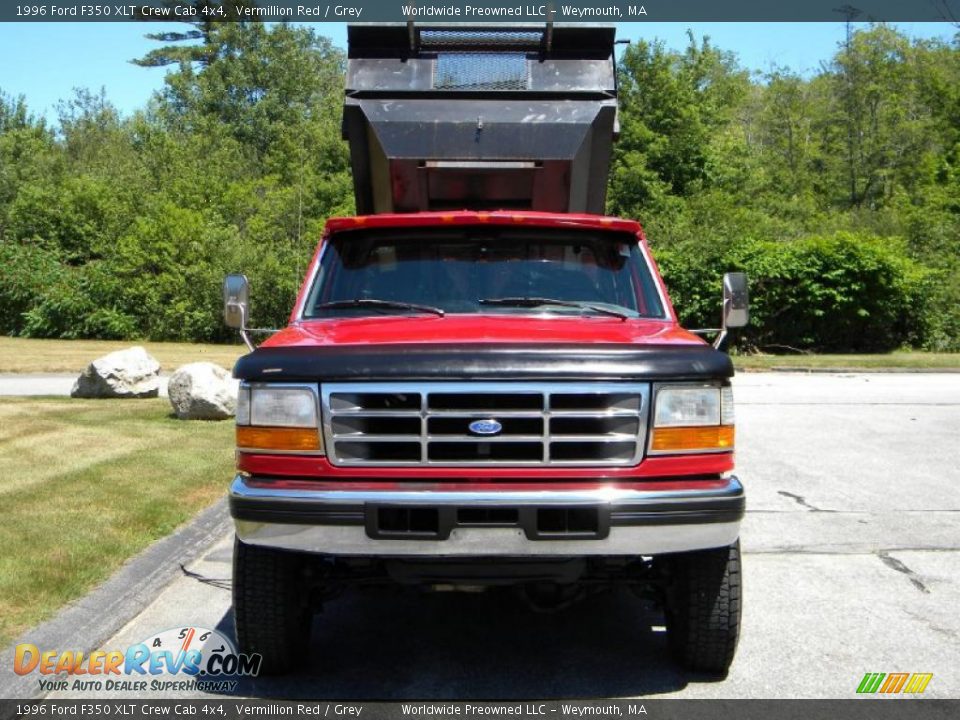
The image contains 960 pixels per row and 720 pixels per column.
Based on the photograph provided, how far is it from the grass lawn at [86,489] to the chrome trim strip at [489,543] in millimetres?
1704

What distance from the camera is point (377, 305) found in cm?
519

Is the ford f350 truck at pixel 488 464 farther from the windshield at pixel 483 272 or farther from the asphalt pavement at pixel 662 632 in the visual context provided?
the asphalt pavement at pixel 662 632

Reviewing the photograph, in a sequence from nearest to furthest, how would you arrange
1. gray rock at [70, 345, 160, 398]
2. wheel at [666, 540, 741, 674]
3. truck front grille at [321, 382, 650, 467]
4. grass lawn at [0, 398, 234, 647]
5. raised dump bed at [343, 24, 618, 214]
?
truck front grille at [321, 382, 650, 467], wheel at [666, 540, 741, 674], grass lawn at [0, 398, 234, 647], raised dump bed at [343, 24, 618, 214], gray rock at [70, 345, 160, 398]

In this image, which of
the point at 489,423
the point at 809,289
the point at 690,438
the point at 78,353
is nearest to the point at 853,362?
the point at 809,289

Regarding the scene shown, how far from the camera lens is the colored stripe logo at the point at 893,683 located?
14.4ft

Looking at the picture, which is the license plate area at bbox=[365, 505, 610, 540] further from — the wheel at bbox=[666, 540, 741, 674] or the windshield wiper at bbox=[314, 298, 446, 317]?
the windshield wiper at bbox=[314, 298, 446, 317]

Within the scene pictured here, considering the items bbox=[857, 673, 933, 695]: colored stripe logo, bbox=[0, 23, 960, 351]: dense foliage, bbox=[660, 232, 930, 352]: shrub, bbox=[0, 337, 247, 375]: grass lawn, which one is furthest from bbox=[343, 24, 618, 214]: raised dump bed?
bbox=[660, 232, 930, 352]: shrub

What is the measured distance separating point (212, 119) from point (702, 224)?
105ft

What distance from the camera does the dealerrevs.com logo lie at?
453 cm

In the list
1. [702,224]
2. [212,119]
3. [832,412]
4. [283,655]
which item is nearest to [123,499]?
[283,655]

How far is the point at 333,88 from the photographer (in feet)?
214

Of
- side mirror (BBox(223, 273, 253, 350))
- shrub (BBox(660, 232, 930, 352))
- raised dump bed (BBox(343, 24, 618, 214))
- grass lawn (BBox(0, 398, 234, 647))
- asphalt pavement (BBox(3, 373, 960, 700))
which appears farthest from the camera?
shrub (BBox(660, 232, 930, 352))

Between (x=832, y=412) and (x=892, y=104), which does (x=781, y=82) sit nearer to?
(x=892, y=104)

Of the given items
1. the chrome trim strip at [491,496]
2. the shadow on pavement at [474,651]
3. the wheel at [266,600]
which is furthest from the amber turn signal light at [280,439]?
the shadow on pavement at [474,651]
